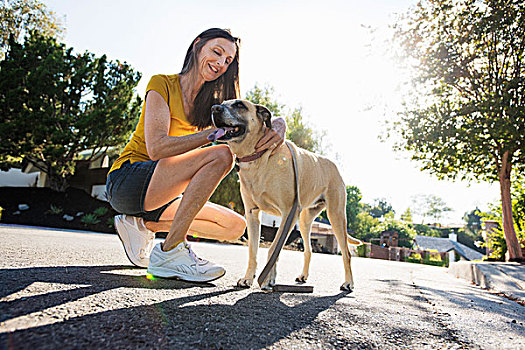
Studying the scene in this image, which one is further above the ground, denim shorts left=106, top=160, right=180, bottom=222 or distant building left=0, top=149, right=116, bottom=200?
distant building left=0, top=149, right=116, bottom=200

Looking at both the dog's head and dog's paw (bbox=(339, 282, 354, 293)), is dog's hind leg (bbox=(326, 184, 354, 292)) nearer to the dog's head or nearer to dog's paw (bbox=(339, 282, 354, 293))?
dog's paw (bbox=(339, 282, 354, 293))

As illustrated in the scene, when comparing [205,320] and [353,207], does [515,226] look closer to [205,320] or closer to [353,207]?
[205,320]

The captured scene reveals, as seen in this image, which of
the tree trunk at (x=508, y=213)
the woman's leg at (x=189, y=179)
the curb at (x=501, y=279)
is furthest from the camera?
the tree trunk at (x=508, y=213)

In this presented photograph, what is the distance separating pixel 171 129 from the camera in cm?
306

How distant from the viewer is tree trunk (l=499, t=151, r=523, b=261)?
10039 mm

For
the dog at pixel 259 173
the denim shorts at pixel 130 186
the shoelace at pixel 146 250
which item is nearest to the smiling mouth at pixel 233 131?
the dog at pixel 259 173

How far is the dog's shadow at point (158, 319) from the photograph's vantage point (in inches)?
40.3

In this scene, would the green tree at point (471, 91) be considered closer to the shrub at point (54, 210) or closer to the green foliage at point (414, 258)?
the shrub at point (54, 210)

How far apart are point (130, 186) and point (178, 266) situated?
833mm

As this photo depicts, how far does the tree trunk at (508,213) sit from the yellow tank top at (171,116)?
1060 cm

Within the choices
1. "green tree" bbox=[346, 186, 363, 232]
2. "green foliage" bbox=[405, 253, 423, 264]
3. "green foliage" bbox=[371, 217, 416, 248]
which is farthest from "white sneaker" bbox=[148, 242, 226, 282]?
"green tree" bbox=[346, 186, 363, 232]

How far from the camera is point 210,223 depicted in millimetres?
3500

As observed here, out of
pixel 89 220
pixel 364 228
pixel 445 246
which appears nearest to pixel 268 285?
pixel 89 220

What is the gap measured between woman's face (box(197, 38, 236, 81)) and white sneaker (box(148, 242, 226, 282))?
1.61 metres
